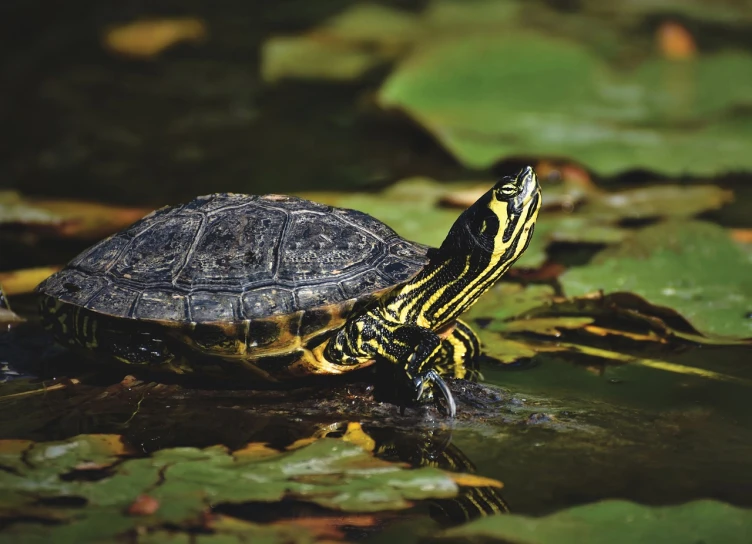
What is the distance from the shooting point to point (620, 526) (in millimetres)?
2039

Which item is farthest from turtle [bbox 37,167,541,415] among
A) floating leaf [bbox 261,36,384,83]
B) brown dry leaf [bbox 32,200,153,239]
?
floating leaf [bbox 261,36,384,83]

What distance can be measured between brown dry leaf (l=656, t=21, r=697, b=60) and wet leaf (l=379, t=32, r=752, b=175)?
0.74 meters

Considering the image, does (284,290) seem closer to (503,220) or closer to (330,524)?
(503,220)

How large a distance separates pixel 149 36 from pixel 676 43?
5206mm

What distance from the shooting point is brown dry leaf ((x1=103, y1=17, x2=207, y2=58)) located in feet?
28.1

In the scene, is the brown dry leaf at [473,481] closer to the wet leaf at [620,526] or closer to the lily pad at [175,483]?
the lily pad at [175,483]

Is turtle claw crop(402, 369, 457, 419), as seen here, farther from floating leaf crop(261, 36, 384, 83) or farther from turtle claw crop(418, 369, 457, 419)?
floating leaf crop(261, 36, 384, 83)

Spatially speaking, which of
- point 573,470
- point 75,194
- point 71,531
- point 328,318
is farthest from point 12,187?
point 573,470

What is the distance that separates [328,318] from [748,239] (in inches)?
94.6

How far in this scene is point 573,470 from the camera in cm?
235

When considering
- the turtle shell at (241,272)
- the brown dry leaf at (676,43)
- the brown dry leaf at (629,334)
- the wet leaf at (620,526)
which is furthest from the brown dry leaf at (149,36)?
the wet leaf at (620,526)

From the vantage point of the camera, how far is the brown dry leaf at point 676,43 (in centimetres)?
734

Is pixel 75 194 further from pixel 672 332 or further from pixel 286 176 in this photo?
pixel 672 332

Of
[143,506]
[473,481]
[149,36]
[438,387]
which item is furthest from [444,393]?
[149,36]
